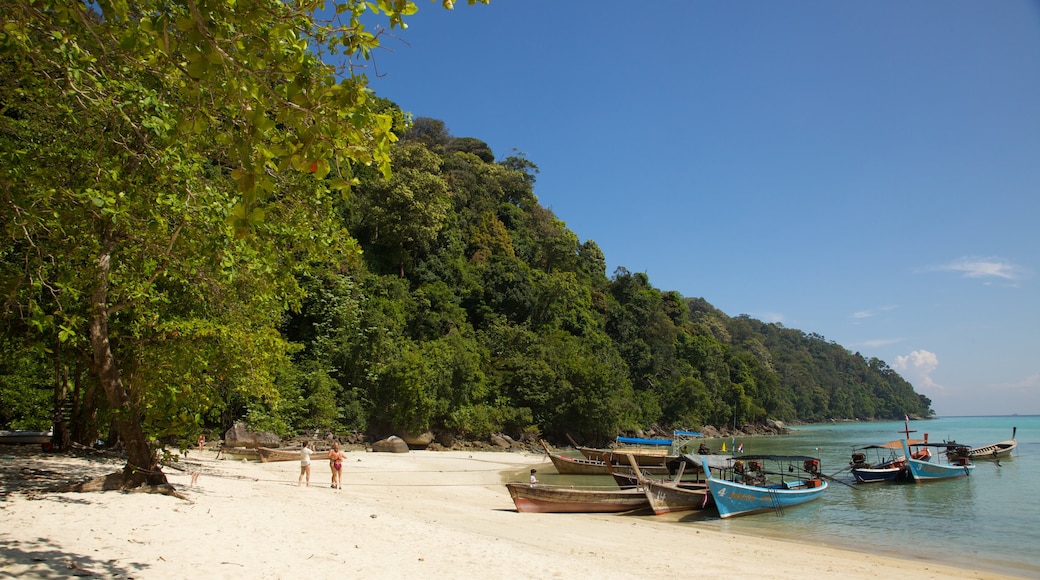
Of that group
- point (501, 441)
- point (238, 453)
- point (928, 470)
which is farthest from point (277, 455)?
point (928, 470)

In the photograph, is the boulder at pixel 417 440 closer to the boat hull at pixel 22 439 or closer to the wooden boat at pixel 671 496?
the boat hull at pixel 22 439

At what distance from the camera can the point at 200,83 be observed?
14.3 feet

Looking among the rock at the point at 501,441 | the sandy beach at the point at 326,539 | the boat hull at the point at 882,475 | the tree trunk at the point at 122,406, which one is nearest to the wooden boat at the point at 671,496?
the sandy beach at the point at 326,539

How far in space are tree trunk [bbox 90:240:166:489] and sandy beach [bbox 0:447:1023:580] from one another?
26.7 inches

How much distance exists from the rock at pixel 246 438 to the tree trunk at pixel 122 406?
55.1 feet

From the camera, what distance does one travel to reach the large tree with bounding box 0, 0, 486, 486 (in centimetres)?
370

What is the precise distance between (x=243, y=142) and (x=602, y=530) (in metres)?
12.4

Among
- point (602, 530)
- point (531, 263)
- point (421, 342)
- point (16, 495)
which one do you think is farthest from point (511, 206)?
point (16, 495)

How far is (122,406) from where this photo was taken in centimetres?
953

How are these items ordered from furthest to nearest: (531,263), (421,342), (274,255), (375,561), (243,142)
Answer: (531,263), (421,342), (274,255), (375,561), (243,142)

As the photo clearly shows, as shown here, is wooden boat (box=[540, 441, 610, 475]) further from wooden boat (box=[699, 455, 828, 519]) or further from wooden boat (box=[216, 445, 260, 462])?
wooden boat (box=[216, 445, 260, 462])

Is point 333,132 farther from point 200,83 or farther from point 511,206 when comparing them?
point 511,206

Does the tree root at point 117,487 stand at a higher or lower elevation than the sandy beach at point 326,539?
higher

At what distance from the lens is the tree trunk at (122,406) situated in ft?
30.6
